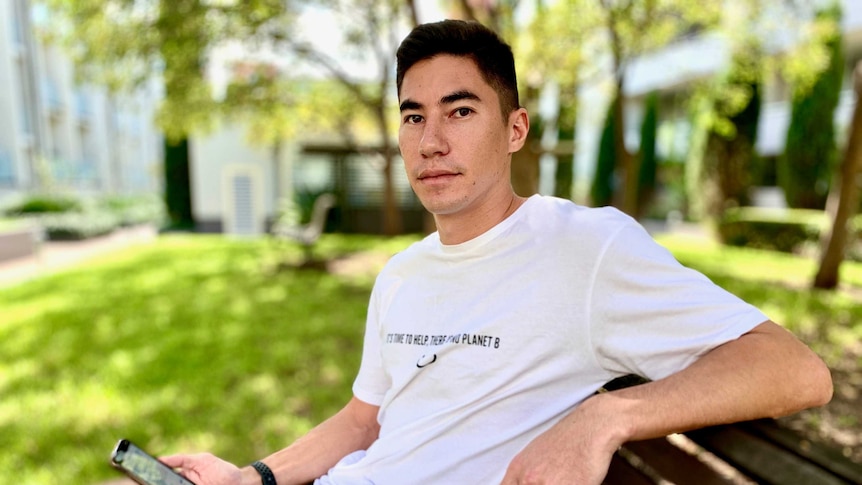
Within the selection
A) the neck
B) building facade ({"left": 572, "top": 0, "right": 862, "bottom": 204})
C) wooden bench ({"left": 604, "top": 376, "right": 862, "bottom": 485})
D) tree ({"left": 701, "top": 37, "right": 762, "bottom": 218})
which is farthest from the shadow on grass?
tree ({"left": 701, "top": 37, "right": 762, "bottom": 218})

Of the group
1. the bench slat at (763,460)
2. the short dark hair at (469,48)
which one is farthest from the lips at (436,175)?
the bench slat at (763,460)

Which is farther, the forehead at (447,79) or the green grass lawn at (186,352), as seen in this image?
the green grass lawn at (186,352)

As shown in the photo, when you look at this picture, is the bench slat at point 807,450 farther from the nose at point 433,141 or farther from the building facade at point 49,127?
the building facade at point 49,127

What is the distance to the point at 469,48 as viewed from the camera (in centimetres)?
135

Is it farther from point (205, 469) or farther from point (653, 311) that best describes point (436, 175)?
point (205, 469)

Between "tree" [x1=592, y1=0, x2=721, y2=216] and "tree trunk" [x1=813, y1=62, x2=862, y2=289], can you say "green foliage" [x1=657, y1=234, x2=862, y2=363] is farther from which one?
"tree" [x1=592, y1=0, x2=721, y2=216]

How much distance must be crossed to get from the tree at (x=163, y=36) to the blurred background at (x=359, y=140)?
0.04 meters

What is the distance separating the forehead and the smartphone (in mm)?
1157

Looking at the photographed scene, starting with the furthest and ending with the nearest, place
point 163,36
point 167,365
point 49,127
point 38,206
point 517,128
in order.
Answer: point 49,127, point 38,206, point 163,36, point 167,365, point 517,128

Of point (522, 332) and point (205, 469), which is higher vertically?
point (522, 332)

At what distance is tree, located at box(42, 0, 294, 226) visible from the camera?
23.6 ft

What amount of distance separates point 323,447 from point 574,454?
2.82 feet

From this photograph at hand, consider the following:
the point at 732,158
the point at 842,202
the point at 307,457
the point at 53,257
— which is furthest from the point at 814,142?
the point at 53,257

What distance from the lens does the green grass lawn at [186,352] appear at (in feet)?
11.7
